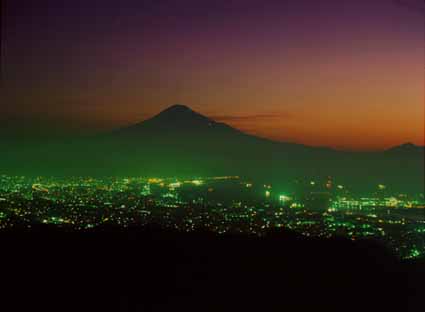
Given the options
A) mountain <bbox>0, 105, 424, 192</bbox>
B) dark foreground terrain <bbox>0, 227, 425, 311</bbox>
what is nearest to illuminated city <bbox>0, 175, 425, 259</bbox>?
mountain <bbox>0, 105, 424, 192</bbox>

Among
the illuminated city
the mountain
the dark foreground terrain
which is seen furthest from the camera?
the mountain

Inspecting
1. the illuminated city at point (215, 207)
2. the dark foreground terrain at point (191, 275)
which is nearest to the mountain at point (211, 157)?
the illuminated city at point (215, 207)

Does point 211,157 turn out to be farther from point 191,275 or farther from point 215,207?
point 191,275

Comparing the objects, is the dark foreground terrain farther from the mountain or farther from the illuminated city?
the mountain

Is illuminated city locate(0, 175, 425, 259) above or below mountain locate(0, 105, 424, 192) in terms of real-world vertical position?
below

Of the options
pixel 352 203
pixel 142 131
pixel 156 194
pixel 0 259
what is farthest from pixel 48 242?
pixel 142 131

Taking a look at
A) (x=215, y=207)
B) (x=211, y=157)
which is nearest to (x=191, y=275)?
(x=215, y=207)
